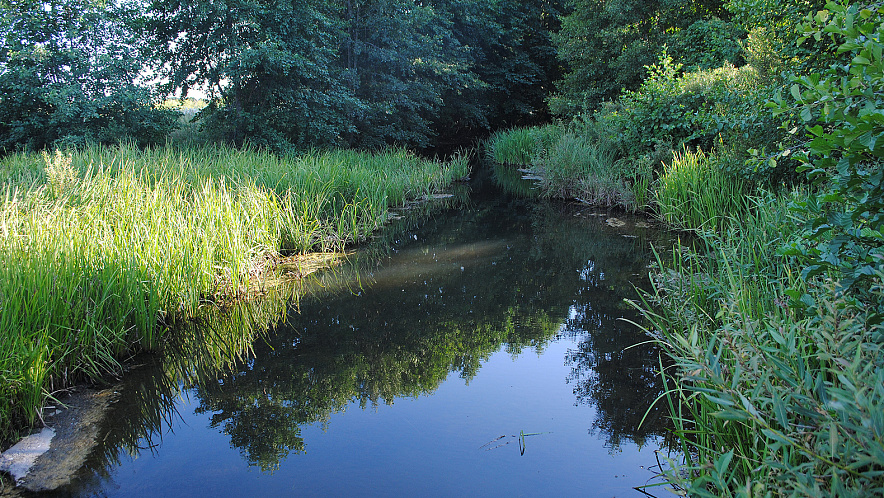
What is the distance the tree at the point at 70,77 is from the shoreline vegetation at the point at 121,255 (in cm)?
427

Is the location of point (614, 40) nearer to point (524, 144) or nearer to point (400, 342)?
point (524, 144)

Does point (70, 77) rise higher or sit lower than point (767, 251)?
higher

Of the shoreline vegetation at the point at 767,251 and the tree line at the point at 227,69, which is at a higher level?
the tree line at the point at 227,69

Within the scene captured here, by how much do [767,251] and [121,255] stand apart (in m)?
4.35

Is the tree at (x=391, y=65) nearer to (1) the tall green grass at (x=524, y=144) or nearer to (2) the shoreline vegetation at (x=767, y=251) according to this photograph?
(1) the tall green grass at (x=524, y=144)

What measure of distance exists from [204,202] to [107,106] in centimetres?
794

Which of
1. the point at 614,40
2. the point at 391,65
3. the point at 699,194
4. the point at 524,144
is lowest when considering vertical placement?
the point at 699,194

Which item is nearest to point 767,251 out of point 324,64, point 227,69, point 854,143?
point 854,143

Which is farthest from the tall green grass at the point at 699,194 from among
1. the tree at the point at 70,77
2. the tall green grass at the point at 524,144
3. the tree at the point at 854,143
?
the tree at the point at 70,77

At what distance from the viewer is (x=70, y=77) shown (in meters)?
10.7

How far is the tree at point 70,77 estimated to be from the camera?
33.2ft

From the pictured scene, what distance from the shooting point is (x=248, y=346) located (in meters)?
3.86

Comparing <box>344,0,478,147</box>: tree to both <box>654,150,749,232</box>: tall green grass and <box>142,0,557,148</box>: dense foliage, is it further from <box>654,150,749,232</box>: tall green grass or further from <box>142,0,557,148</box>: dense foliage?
<box>654,150,749,232</box>: tall green grass

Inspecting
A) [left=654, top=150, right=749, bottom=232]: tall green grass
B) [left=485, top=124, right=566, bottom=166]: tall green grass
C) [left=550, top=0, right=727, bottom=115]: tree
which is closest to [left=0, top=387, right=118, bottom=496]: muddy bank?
[left=654, top=150, right=749, bottom=232]: tall green grass
